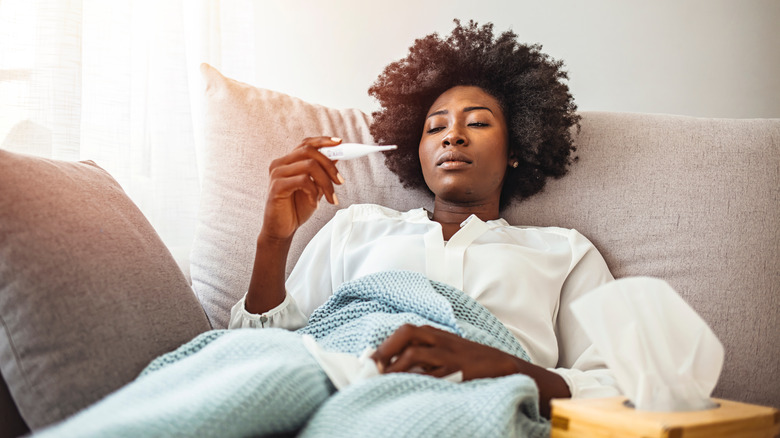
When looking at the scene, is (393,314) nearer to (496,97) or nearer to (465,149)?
(465,149)

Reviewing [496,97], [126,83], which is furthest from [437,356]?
[126,83]

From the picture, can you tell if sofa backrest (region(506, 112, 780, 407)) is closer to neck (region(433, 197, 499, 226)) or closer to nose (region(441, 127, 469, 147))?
neck (region(433, 197, 499, 226))

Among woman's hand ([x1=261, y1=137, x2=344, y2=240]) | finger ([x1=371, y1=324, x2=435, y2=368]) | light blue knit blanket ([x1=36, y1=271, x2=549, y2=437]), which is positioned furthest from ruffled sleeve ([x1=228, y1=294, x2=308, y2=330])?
finger ([x1=371, y1=324, x2=435, y2=368])

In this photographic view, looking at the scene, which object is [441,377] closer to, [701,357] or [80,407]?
[701,357]

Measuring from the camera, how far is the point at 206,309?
4.59 feet

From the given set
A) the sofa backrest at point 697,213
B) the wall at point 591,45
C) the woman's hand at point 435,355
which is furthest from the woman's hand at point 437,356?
the wall at point 591,45

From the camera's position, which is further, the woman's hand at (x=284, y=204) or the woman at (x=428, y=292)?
the woman's hand at (x=284, y=204)

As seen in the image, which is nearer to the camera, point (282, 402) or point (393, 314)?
point (282, 402)

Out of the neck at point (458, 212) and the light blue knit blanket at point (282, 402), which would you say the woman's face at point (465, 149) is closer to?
the neck at point (458, 212)

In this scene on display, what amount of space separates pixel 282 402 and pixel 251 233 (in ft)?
2.50

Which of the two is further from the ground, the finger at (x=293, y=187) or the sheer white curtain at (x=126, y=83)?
the sheer white curtain at (x=126, y=83)

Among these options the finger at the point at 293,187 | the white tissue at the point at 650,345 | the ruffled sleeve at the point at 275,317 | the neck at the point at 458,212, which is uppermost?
the finger at the point at 293,187

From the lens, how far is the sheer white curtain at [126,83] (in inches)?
58.9

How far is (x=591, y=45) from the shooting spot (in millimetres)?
1967
